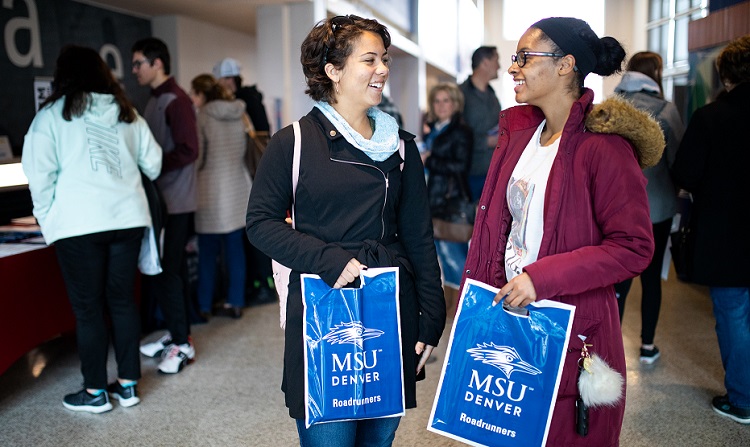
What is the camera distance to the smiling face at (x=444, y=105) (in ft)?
14.4

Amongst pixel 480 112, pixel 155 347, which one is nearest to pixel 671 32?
pixel 480 112

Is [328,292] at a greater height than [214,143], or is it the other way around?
[214,143]

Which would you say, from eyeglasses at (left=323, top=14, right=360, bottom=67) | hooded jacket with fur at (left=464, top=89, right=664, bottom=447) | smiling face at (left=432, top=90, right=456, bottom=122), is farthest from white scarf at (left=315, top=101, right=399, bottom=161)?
smiling face at (left=432, top=90, right=456, bottom=122)

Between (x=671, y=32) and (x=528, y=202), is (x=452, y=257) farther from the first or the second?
(x=671, y=32)

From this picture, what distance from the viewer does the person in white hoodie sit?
288 centimetres

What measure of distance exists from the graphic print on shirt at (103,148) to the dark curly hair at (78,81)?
8cm

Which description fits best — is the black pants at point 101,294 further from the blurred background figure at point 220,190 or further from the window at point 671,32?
the window at point 671,32

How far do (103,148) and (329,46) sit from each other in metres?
1.73

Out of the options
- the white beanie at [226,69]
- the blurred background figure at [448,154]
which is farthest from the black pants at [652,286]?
the white beanie at [226,69]

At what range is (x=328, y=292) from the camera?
1.52 metres

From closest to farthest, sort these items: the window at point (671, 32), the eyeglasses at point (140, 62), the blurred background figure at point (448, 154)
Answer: the eyeglasses at point (140, 62), the blurred background figure at point (448, 154), the window at point (671, 32)

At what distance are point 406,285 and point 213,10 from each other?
5019 mm

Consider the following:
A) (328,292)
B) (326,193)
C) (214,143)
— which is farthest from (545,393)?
(214,143)

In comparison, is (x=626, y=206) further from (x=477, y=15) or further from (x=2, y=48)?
(x=477, y=15)
